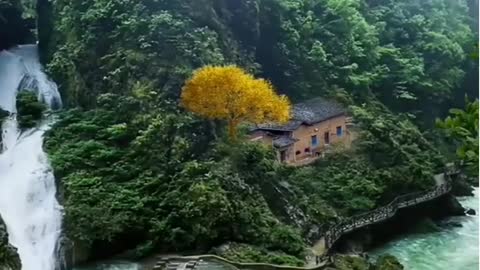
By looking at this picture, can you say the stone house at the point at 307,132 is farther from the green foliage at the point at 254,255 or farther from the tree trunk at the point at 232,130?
the green foliage at the point at 254,255

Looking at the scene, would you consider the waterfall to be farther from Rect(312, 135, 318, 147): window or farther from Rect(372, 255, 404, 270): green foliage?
Rect(372, 255, 404, 270): green foliage

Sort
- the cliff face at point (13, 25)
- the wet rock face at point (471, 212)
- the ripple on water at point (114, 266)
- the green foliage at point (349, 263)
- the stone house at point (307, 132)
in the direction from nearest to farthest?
the ripple on water at point (114, 266), the green foliage at point (349, 263), the stone house at point (307, 132), the cliff face at point (13, 25), the wet rock face at point (471, 212)

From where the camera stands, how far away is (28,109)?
4.55 m

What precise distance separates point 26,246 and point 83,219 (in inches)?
12.6

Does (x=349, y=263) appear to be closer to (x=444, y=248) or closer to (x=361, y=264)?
(x=361, y=264)

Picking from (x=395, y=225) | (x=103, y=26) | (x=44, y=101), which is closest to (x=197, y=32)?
(x=103, y=26)

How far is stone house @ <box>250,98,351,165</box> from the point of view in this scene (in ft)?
15.1

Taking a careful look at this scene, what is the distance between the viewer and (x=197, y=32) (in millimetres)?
4930

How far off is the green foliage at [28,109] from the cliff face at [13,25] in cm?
45

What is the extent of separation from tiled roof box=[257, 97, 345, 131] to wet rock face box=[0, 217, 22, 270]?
150 centimetres

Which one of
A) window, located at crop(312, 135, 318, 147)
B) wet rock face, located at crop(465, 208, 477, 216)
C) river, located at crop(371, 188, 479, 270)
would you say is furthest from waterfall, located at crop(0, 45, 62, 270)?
wet rock face, located at crop(465, 208, 477, 216)

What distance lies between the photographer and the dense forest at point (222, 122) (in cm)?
428

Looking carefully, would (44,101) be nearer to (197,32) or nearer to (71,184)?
(71,184)

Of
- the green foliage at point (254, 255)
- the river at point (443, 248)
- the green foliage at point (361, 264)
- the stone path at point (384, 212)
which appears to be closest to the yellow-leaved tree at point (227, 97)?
A: the green foliage at point (254, 255)
